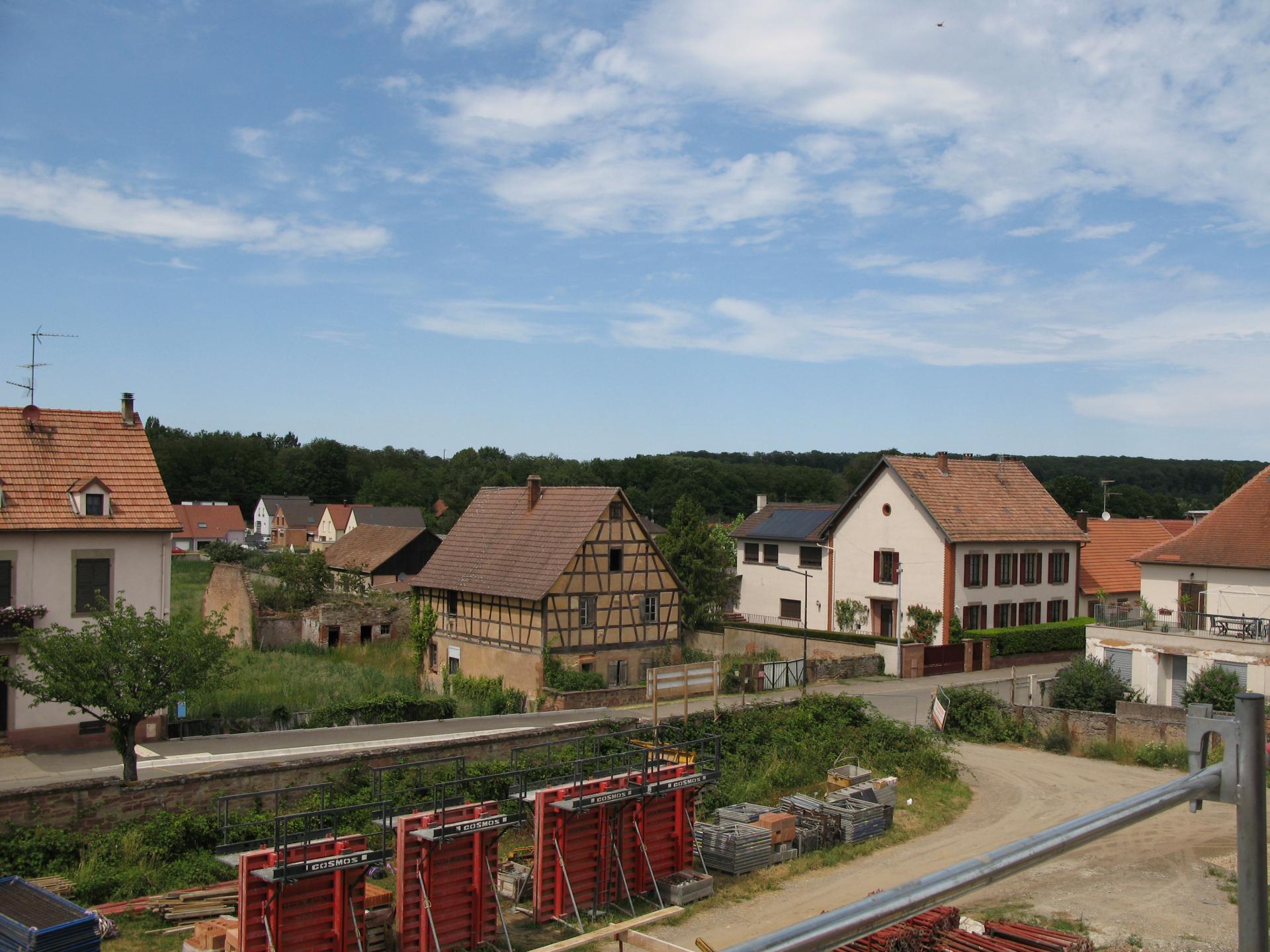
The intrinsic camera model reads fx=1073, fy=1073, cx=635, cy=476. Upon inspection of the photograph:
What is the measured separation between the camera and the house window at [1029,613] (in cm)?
4472

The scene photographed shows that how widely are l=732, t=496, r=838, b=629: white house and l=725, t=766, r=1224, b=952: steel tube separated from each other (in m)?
43.7

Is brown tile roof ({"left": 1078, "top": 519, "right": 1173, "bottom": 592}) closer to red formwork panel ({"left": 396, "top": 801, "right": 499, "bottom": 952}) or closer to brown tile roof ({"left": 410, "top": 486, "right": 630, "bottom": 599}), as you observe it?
brown tile roof ({"left": 410, "top": 486, "right": 630, "bottom": 599})

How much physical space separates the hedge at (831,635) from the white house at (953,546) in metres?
1.58

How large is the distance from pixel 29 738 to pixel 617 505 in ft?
63.3

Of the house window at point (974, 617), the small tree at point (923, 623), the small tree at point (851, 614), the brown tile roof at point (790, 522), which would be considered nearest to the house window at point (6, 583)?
the small tree at point (923, 623)

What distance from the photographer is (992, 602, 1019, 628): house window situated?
4381 cm

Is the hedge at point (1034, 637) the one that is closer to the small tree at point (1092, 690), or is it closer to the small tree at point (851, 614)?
the small tree at point (851, 614)

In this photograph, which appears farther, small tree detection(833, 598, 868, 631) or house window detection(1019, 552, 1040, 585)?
small tree detection(833, 598, 868, 631)

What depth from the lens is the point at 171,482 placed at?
131 m

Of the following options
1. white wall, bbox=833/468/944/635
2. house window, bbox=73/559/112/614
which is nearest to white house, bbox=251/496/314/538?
white wall, bbox=833/468/944/635

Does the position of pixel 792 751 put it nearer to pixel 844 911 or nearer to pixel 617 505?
pixel 617 505

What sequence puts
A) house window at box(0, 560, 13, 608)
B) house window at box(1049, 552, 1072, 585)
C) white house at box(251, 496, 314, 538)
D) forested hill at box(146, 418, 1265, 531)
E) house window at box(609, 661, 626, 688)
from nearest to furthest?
house window at box(0, 560, 13, 608) → house window at box(609, 661, 626, 688) → house window at box(1049, 552, 1072, 585) → white house at box(251, 496, 314, 538) → forested hill at box(146, 418, 1265, 531)

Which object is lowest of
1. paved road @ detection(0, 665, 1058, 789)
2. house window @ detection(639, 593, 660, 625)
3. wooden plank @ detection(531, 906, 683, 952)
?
wooden plank @ detection(531, 906, 683, 952)

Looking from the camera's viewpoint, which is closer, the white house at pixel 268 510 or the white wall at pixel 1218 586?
the white wall at pixel 1218 586
